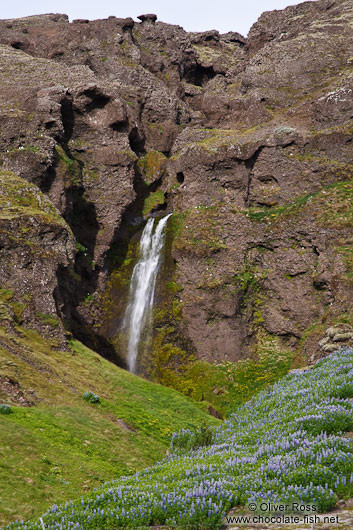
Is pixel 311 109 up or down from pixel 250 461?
up

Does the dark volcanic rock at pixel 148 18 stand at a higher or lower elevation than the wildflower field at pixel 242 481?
higher

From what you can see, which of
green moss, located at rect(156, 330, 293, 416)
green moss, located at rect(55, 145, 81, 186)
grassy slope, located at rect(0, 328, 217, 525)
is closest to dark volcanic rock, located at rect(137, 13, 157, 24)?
green moss, located at rect(55, 145, 81, 186)

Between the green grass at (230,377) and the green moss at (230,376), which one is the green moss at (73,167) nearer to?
the green moss at (230,376)

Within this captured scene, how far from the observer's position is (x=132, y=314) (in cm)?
4259

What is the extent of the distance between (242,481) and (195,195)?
4391cm

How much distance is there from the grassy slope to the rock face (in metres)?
4.16

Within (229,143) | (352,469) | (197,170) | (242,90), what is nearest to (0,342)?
(352,469)

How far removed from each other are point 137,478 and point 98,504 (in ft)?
6.59

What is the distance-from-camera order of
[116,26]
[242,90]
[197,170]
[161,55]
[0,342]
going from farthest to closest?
[161,55] < [116,26] < [242,90] < [197,170] < [0,342]

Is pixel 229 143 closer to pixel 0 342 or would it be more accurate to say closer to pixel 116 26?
pixel 0 342

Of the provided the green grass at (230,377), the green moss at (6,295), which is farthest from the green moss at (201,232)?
the green moss at (6,295)

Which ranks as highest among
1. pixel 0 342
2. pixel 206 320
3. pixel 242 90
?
pixel 242 90

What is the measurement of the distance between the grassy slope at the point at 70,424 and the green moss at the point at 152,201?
1158 inches

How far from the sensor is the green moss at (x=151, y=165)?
6006cm
